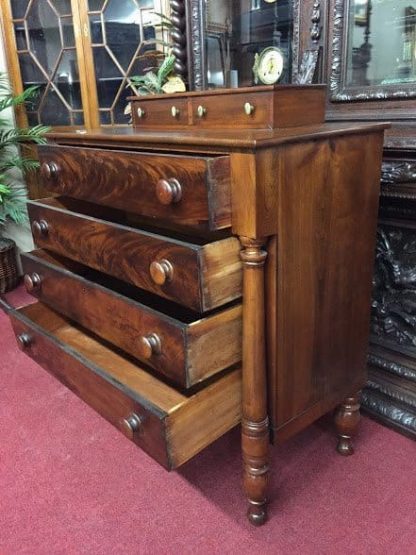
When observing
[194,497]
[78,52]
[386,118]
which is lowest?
[194,497]

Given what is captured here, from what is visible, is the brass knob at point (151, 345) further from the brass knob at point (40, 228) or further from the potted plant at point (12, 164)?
the potted plant at point (12, 164)

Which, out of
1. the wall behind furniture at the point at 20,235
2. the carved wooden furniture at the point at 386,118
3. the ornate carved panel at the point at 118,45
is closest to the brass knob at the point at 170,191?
the carved wooden furniture at the point at 386,118

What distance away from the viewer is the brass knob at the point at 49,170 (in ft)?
3.85

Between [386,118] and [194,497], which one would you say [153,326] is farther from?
[386,118]

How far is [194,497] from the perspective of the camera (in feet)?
3.68

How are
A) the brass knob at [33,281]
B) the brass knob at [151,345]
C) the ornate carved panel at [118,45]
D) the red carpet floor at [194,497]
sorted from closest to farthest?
the brass knob at [151,345] < the red carpet floor at [194,497] < the brass knob at [33,281] < the ornate carved panel at [118,45]

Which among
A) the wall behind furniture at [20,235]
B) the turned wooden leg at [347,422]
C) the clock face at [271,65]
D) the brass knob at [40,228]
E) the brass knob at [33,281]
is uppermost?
the clock face at [271,65]

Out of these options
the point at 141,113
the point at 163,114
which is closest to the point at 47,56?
the point at 141,113

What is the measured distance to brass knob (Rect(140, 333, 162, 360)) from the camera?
2.93 ft

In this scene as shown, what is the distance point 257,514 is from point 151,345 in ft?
1.52

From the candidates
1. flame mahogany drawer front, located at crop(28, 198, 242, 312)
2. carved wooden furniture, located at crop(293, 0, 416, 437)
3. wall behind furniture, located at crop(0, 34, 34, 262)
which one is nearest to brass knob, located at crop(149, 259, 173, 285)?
flame mahogany drawer front, located at crop(28, 198, 242, 312)

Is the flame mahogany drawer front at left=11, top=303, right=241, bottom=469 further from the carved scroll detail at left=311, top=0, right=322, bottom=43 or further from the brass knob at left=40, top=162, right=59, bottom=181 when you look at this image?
Result: the carved scroll detail at left=311, top=0, right=322, bottom=43

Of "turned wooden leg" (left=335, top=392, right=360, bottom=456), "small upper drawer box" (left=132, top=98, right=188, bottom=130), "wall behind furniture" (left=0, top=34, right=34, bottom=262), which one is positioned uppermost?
"small upper drawer box" (left=132, top=98, right=188, bottom=130)

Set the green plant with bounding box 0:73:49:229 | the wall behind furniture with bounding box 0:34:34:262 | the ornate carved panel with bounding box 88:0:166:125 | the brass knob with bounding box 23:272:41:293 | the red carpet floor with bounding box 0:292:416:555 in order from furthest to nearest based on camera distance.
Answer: the wall behind furniture with bounding box 0:34:34:262 → the green plant with bounding box 0:73:49:229 → the ornate carved panel with bounding box 88:0:166:125 → the brass knob with bounding box 23:272:41:293 → the red carpet floor with bounding box 0:292:416:555
